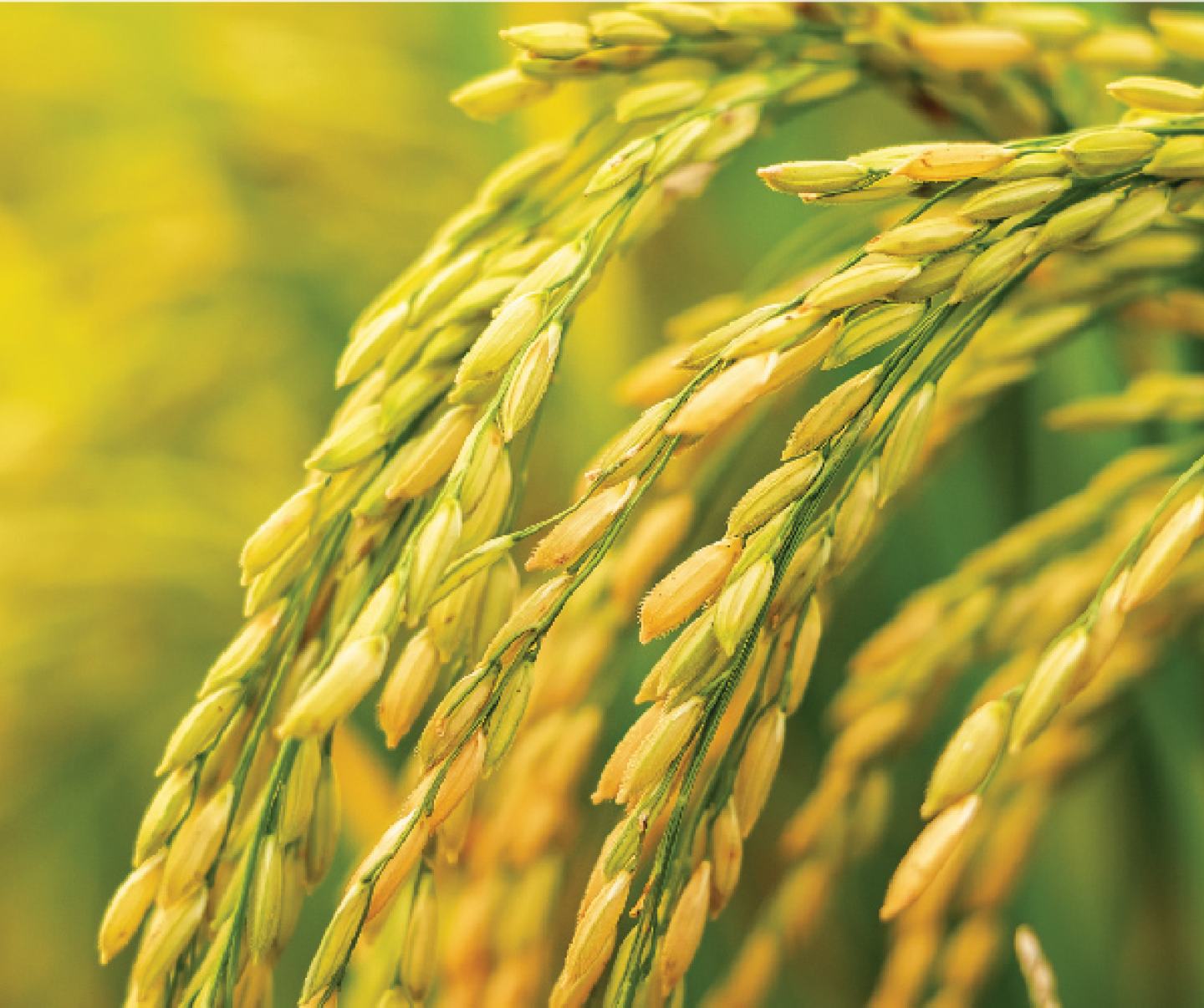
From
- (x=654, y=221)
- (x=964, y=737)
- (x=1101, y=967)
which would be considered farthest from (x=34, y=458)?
(x=1101, y=967)

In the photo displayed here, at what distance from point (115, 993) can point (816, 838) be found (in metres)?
0.56

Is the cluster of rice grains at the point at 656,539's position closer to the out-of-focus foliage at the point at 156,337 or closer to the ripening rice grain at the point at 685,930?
the ripening rice grain at the point at 685,930

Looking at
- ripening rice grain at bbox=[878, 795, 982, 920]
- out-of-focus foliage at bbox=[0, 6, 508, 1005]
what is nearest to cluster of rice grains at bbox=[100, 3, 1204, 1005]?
ripening rice grain at bbox=[878, 795, 982, 920]

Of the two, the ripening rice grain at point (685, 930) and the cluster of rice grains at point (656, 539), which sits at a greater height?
the cluster of rice grains at point (656, 539)

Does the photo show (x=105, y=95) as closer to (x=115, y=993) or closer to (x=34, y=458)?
(x=34, y=458)

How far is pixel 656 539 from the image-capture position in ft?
1.82

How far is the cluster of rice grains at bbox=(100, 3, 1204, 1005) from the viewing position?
0.39 meters

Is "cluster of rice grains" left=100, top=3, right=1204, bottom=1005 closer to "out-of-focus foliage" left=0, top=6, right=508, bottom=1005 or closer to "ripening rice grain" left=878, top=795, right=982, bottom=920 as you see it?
"ripening rice grain" left=878, top=795, right=982, bottom=920

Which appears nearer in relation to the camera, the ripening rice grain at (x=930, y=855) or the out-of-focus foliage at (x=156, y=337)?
the ripening rice grain at (x=930, y=855)

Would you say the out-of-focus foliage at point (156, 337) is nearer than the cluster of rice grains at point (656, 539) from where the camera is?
No

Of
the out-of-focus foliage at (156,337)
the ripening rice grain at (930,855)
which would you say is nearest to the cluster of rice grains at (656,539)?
the ripening rice grain at (930,855)

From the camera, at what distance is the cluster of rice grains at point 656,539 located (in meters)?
0.39

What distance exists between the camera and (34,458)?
85 cm

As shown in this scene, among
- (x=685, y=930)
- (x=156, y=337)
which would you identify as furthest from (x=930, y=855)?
(x=156, y=337)
